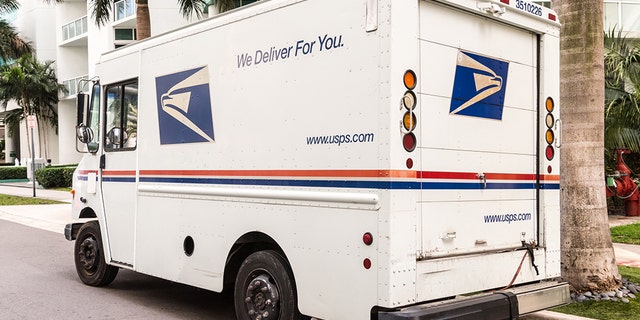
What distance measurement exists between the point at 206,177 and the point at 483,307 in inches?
115

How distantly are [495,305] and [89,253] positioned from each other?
18.3 ft

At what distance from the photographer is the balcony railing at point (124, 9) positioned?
33875mm

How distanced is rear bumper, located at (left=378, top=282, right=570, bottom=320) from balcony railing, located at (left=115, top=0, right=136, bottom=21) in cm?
3145

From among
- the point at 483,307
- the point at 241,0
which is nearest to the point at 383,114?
the point at 483,307

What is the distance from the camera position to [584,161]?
723 cm

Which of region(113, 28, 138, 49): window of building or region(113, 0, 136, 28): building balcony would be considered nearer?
region(113, 0, 136, 28): building balcony

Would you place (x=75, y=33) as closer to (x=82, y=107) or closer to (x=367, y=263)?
(x=82, y=107)

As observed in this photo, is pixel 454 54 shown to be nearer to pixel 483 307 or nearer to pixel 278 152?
pixel 278 152

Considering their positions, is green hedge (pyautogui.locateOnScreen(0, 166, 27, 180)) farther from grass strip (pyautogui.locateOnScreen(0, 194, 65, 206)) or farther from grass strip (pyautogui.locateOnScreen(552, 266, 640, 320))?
grass strip (pyautogui.locateOnScreen(552, 266, 640, 320))

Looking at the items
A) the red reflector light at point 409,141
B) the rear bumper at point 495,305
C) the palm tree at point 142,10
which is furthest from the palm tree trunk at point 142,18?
the rear bumper at point 495,305

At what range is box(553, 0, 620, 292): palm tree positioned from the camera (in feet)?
23.6

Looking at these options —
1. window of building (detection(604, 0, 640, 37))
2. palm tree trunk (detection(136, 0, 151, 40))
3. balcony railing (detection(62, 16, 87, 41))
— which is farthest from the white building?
window of building (detection(604, 0, 640, 37))

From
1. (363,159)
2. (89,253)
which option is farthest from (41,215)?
(363,159)

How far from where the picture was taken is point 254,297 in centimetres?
576
